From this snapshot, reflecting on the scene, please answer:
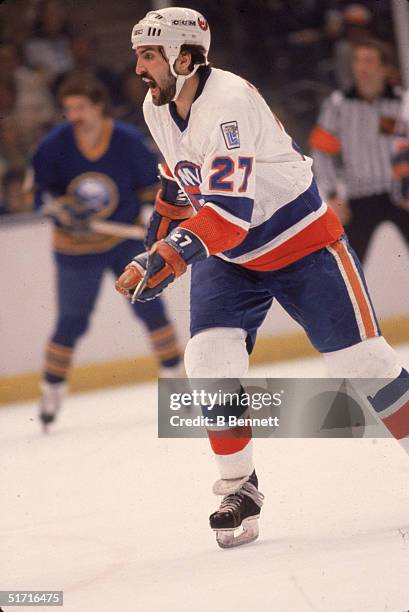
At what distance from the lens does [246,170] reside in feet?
5.98

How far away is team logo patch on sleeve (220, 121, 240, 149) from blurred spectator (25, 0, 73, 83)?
1269 mm

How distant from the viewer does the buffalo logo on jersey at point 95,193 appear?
3.18 meters

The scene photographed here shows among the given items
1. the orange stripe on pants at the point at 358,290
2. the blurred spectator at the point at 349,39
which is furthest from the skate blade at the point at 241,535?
the blurred spectator at the point at 349,39

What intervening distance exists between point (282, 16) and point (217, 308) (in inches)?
42.7

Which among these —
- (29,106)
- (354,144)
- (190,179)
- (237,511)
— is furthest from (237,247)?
(29,106)

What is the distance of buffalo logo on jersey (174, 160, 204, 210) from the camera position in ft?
6.47

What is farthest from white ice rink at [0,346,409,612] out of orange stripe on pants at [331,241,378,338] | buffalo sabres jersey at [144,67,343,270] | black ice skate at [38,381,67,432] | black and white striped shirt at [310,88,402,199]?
black ice skate at [38,381,67,432]

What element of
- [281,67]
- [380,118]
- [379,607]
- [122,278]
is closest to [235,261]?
[122,278]

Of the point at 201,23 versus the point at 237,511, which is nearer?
the point at 201,23

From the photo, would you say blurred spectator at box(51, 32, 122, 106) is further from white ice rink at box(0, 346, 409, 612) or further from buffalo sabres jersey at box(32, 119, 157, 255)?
white ice rink at box(0, 346, 409, 612)

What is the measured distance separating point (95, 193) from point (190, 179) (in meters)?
1.32

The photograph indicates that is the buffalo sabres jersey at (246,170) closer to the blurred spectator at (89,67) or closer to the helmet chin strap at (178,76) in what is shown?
the helmet chin strap at (178,76)

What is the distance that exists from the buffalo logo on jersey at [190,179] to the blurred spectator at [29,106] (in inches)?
69.2

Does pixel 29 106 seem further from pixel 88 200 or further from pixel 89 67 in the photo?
pixel 88 200
